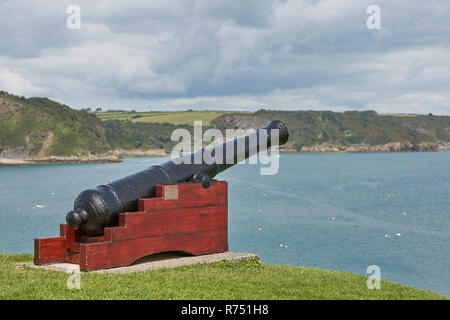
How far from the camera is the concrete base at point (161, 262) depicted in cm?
770

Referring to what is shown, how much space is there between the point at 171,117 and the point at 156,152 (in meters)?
20.9

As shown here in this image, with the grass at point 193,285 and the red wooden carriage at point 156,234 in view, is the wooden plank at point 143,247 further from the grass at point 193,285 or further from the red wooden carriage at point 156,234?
the grass at point 193,285

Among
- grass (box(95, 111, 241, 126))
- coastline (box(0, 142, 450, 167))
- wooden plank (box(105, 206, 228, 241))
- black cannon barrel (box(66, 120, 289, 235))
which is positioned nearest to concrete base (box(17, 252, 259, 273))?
wooden plank (box(105, 206, 228, 241))

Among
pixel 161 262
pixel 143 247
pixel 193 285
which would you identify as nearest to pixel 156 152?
pixel 161 262

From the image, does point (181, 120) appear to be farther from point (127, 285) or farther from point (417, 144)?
point (127, 285)

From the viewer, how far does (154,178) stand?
27.8 feet

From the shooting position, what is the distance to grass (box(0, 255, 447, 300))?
19.9ft

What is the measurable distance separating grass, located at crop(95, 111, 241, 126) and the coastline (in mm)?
13527

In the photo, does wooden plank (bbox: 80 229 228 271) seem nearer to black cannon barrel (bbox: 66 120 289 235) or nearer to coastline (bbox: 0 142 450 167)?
black cannon barrel (bbox: 66 120 289 235)

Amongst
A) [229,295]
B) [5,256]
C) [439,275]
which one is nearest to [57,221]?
[439,275]

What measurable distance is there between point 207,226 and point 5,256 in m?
3.55

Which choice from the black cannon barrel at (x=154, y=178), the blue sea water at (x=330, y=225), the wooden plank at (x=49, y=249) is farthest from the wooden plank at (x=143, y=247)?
the blue sea water at (x=330, y=225)

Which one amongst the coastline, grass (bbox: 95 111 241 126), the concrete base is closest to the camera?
the concrete base

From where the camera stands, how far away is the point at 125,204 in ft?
26.5
